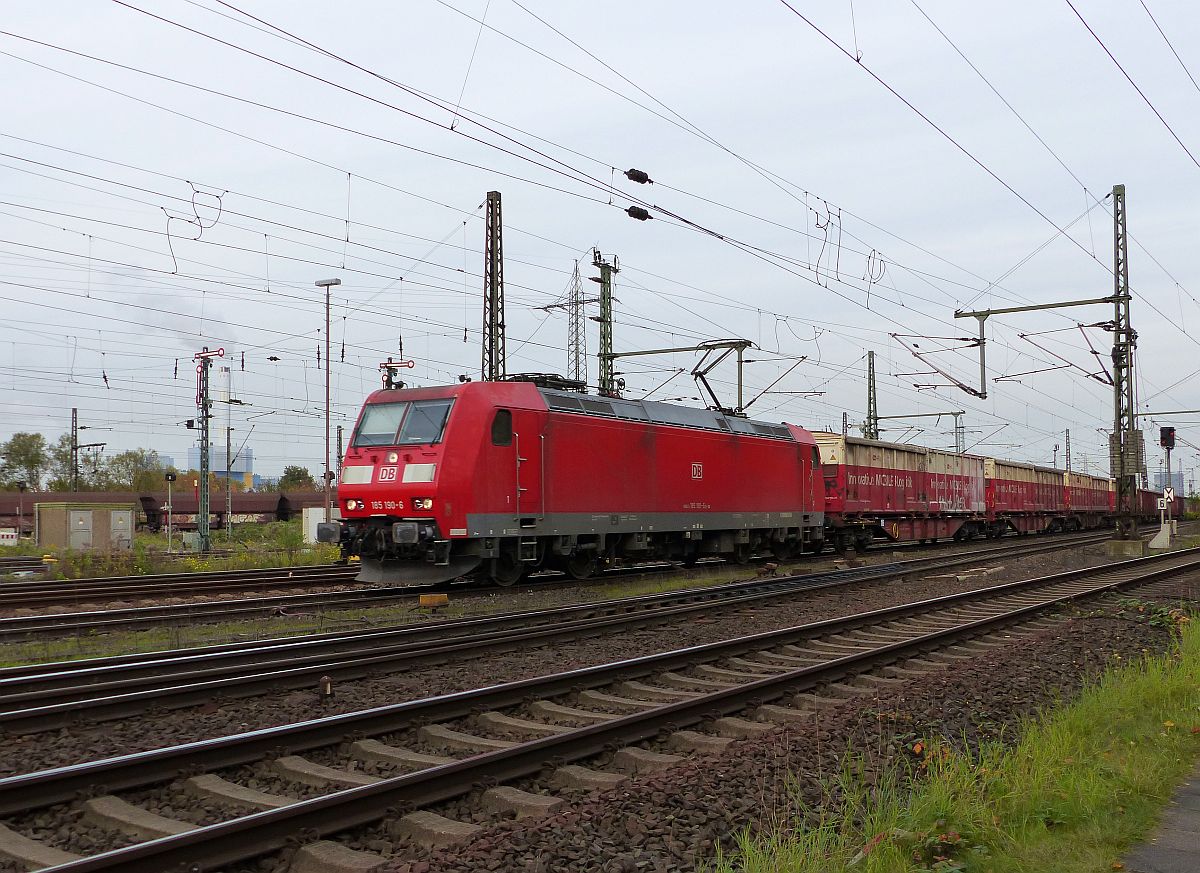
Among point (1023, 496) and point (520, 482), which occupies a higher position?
point (520, 482)

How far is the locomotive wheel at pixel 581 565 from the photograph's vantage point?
18.5m

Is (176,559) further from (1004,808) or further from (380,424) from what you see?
(1004,808)

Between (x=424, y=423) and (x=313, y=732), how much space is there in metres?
9.72

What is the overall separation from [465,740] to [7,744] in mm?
3233

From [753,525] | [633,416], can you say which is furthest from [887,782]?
[753,525]

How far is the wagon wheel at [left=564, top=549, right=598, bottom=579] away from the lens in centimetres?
1853

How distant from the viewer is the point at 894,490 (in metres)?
31.5

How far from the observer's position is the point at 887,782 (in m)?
5.56

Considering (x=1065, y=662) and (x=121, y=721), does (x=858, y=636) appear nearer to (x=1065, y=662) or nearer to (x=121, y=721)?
(x=1065, y=662)

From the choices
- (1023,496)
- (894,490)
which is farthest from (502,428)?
(1023,496)

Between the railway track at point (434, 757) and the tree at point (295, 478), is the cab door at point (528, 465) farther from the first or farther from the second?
the tree at point (295, 478)

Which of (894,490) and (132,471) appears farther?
(132,471)

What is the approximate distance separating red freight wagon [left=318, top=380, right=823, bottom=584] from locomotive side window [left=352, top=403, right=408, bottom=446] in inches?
1.0

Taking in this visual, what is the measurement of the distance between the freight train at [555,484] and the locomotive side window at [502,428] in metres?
0.03
